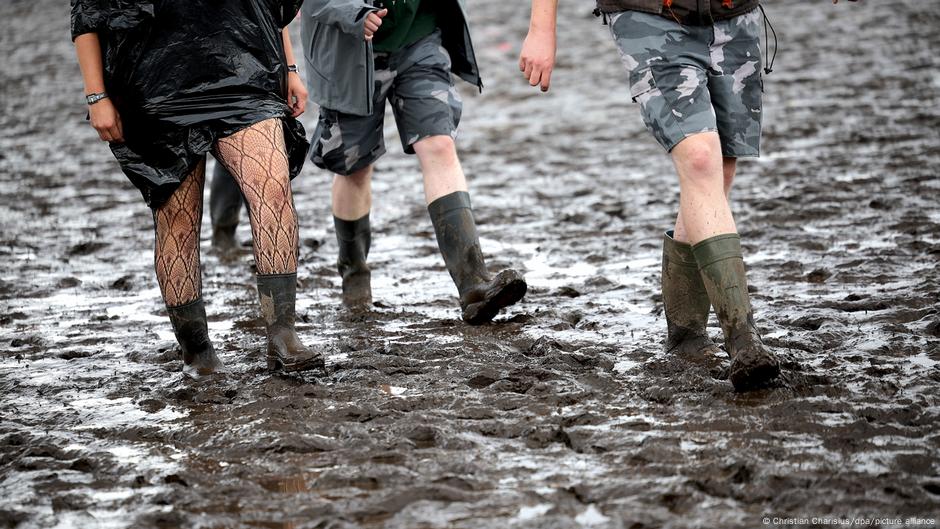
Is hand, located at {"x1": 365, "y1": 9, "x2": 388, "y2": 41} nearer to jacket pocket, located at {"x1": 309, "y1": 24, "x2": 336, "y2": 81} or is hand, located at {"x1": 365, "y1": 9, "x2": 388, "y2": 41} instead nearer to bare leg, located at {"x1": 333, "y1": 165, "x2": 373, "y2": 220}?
jacket pocket, located at {"x1": 309, "y1": 24, "x2": 336, "y2": 81}

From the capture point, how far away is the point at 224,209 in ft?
22.4

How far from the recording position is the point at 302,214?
7730 mm

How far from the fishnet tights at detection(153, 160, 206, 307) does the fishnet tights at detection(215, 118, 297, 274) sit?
191mm

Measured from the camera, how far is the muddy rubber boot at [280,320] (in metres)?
4.38

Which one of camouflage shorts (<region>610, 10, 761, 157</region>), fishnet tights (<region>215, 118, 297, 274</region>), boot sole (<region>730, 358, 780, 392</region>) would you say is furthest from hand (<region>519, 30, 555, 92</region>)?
boot sole (<region>730, 358, 780, 392</region>)

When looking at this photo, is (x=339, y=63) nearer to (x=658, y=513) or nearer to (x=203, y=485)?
(x=203, y=485)

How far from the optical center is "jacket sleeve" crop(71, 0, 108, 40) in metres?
4.12

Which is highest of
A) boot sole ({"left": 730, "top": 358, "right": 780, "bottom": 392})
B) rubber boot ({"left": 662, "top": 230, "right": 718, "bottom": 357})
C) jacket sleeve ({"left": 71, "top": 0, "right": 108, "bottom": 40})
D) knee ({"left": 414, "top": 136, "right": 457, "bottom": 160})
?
jacket sleeve ({"left": 71, "top": 0, "right": 108, "bottom": 40})

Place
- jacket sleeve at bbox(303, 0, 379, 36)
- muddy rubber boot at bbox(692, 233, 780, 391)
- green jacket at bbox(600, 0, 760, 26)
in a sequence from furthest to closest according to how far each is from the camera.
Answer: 1. jacket sleeve at bbox(303, 0, 379, 36)
2. green jacket at bbox(600, 0, 760, 26)
3. muddy rubber boot at bbox(692, 233, 780, 391)

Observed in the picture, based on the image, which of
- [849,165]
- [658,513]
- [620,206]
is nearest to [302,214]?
[620,206]

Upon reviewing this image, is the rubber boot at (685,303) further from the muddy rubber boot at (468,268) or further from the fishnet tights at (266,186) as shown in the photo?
the fishnet tights at (266,186)

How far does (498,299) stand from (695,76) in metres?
1.31

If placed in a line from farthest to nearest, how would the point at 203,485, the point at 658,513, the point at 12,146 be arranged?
the point at 12,146
the point at 203,485
the point at 658,513

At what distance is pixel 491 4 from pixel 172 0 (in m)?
15.9
